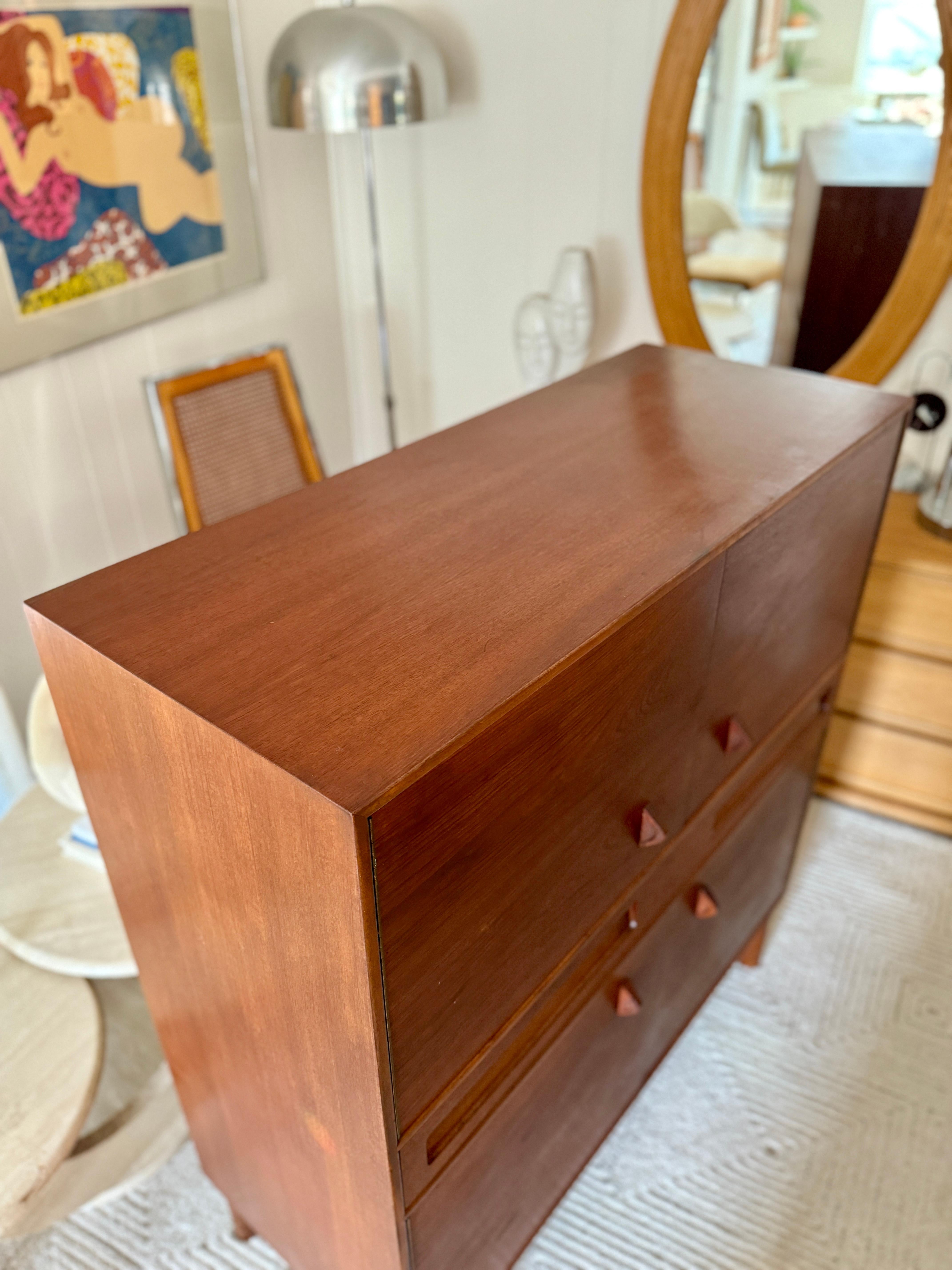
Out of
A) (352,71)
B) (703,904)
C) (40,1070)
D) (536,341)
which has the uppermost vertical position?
(352,71)

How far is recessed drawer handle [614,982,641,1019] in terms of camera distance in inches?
43.6

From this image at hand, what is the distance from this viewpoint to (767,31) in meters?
1.77

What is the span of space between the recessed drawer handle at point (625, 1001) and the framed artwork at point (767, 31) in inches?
66.0

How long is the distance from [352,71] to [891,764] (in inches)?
68.4

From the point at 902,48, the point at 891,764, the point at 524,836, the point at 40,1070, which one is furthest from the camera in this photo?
the point at 891,764

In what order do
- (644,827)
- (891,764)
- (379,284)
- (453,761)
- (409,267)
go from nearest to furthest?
1. (453,761)
2. (644,827)
3. (891,764)
4. (379,284)
5. (409,267)

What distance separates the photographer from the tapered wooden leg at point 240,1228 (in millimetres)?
1271

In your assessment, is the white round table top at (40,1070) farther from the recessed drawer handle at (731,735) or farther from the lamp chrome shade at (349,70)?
the lamp chrome shade at (349,70)

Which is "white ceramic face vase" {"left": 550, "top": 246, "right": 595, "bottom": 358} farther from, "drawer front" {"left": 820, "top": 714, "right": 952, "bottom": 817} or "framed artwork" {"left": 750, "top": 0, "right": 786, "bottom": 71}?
"drawer front" {"left": 820, "top": 714, "right": 952, "bottom": 817}

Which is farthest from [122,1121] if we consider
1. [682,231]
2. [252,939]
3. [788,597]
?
[682,231]

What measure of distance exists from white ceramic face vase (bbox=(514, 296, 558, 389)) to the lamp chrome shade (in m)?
0.47

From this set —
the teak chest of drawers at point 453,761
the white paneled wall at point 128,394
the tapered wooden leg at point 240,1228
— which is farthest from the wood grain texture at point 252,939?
the white paneled wall at point 128,394

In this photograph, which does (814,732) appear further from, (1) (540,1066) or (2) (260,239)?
(2) (260,239)

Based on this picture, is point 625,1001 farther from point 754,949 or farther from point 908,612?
point 908,612
